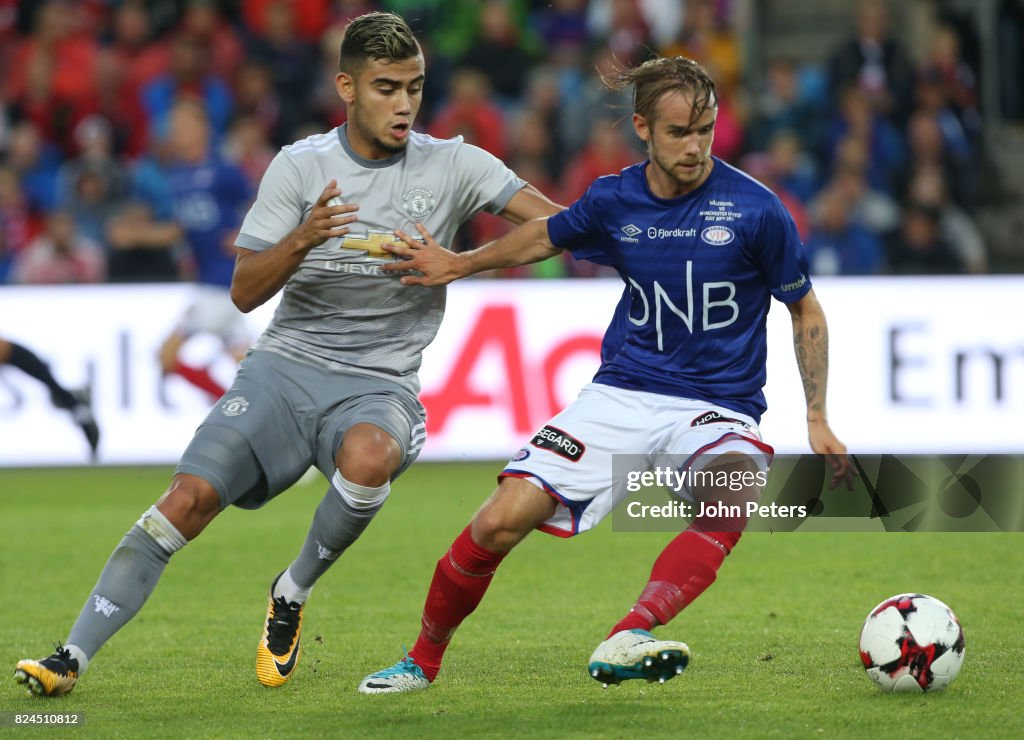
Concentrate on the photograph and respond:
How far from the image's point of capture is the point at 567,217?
17.6 feet

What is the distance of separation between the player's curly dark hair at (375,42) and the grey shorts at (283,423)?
1.03 meters

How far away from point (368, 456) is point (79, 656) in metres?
1.06

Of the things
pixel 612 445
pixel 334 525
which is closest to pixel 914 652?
pixel 612 445

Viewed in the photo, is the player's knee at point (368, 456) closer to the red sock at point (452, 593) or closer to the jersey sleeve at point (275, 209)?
the red sock at point (452, 593)

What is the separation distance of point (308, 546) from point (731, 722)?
161cm

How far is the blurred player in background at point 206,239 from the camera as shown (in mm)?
11086

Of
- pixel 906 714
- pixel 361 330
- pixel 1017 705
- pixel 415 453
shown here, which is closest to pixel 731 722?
pixel 906 714

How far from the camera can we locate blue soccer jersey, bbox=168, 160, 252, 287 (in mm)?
11070

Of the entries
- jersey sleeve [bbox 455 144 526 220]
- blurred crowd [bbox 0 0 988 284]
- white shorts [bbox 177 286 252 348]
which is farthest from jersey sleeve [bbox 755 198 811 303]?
blurred crowd [bbox 0 0 988 284]

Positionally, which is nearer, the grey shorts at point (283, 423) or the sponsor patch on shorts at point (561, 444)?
the sponsor patch on shorts at point (561, 444)

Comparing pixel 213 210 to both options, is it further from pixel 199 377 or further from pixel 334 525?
pixel 334 525

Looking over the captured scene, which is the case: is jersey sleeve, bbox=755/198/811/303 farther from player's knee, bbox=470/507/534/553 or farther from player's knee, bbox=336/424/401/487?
player's knee, bbox=336/424/401/487

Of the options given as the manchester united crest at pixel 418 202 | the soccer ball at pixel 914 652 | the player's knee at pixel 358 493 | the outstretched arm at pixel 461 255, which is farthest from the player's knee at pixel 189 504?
the soccer ball at pixel 914 652

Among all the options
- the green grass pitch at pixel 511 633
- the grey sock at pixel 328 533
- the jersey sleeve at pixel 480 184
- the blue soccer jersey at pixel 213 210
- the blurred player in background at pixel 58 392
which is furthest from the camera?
the blurred player in background at pixel 58 392
